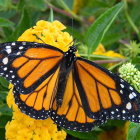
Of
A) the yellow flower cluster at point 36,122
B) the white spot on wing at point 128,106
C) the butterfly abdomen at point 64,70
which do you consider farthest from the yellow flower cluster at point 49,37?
the white spot on wing at point 128,106

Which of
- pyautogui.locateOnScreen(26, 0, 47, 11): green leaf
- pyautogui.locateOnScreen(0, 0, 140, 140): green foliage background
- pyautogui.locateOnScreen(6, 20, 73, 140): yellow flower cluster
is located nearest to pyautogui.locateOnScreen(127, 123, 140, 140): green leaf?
pyautogui.locateOnScreen(0, 0, 140, 140): green foliage background

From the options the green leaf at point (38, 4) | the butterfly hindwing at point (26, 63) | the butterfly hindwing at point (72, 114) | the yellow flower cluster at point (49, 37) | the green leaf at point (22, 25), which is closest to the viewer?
the butterfly hindwing at point (26, 63)

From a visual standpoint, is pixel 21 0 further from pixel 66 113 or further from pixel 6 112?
pixel 66 113

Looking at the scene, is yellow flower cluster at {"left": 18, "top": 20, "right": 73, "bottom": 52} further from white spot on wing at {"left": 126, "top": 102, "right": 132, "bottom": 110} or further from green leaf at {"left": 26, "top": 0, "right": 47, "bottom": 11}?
green leaf at {"left": 26, "top": 0, "right": 47, "bottom": 11}

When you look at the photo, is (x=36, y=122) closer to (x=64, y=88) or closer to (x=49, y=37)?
(x=64, y=88)

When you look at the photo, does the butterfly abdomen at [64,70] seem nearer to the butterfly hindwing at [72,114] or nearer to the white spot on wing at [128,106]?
the butterfly hindwing at [72,114]
